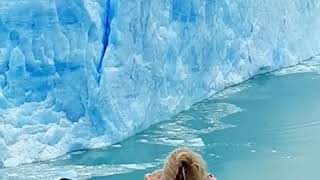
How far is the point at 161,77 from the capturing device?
551 cm

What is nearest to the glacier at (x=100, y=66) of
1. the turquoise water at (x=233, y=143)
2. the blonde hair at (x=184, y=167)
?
the turquoise water at (x=233, y=143)

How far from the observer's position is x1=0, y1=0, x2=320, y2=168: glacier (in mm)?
4711

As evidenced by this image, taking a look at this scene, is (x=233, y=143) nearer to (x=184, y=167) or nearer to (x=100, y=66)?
(x=100, y=66)

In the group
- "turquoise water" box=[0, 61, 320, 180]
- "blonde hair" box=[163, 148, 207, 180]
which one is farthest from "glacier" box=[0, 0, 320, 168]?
"blonde hair" box=[163, 148, 207, 180]

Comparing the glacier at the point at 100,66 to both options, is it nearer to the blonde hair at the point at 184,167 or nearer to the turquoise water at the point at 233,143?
the turquoise water at the point at 233,143

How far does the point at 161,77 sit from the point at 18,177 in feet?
5.12

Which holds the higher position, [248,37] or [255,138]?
[248,37]

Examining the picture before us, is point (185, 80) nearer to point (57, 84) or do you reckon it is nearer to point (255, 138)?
point (255, 138)

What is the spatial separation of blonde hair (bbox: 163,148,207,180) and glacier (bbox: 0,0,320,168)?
3.65 meters

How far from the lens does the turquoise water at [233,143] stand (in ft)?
15.4

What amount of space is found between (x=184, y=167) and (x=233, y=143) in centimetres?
431

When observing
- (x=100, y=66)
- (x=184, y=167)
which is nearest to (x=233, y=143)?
(x=100, y=66)

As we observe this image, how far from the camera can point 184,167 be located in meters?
1.04

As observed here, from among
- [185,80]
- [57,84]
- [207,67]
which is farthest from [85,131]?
[207,67]
